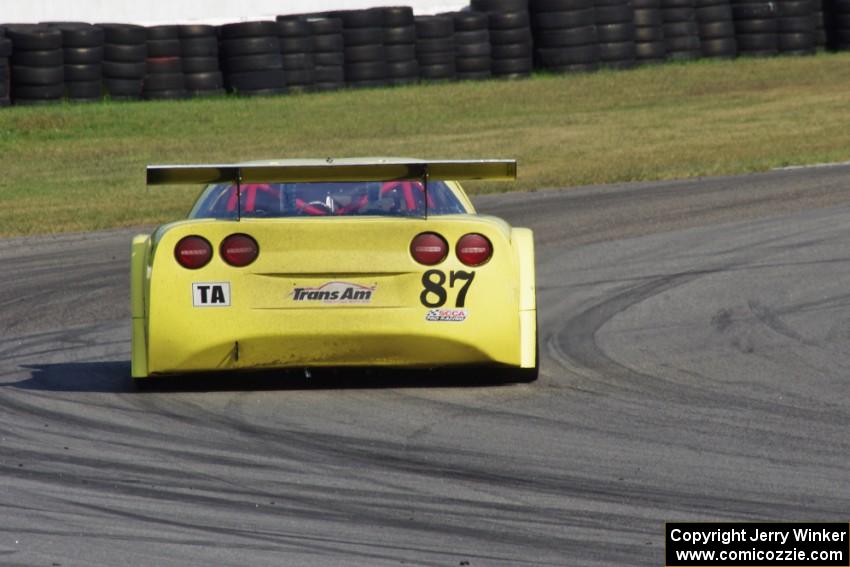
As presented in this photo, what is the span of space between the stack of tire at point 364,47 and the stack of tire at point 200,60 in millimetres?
1991

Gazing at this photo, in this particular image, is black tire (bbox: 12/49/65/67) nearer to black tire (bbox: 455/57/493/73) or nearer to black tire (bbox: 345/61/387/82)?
black tire (bbox: 345/61/387/82)

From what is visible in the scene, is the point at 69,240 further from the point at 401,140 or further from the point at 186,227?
the point at 401,140

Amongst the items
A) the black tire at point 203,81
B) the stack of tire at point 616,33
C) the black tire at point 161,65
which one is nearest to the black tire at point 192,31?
the black tire at point 161,65

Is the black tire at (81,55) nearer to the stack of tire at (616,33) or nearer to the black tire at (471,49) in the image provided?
the black tire at (471,49)

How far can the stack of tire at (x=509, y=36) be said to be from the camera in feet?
88.2

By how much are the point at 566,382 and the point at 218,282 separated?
1.66m

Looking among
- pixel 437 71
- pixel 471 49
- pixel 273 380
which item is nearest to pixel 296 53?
pixel 437 71

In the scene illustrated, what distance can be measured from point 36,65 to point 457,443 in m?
19.1

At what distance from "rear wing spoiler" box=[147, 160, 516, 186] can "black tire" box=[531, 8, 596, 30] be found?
2005 centimetres

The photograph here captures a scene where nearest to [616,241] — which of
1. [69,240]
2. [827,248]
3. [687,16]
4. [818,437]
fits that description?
[827,248]

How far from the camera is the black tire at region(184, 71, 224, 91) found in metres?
25.7

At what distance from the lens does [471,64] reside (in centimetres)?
2742

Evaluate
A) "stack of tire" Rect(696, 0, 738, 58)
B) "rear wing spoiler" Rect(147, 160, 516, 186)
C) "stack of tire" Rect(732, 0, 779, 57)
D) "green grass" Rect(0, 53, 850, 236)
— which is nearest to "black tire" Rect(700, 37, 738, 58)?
"stack of tire" Rect(696, 0, 738, 58)

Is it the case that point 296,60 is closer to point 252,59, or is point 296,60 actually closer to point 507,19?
point 252,59
